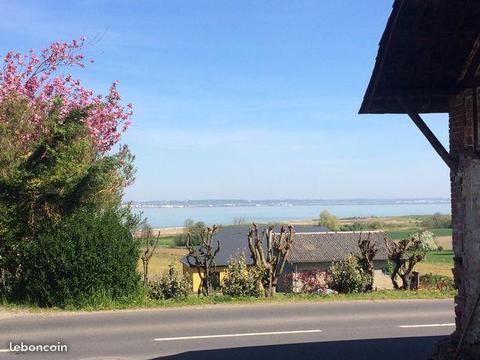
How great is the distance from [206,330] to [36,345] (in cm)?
358

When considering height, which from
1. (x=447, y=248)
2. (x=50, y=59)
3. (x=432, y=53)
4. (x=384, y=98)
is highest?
(x=50, y=59)

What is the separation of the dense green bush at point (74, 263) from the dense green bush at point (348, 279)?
7357mm

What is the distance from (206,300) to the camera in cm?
1688

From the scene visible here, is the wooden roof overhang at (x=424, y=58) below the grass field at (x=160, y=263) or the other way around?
the other way around

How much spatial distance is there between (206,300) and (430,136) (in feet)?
34.7

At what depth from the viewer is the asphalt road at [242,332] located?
400 inches

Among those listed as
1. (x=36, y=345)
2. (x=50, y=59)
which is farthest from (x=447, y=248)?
(x=36, y=345)

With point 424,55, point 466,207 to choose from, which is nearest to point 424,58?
point 424,55

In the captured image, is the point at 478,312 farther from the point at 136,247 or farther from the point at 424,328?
the point at 136,247

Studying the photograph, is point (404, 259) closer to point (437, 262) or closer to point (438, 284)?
point (438, 284)

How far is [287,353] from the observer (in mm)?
10180

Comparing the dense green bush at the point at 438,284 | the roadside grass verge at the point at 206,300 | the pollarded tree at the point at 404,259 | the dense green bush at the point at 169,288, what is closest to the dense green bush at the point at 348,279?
the roadside grass verge at the point at 206,300

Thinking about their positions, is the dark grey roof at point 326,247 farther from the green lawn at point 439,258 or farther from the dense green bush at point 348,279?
the dense green bush at point 348,279

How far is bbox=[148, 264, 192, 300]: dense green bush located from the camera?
56.5 feet
